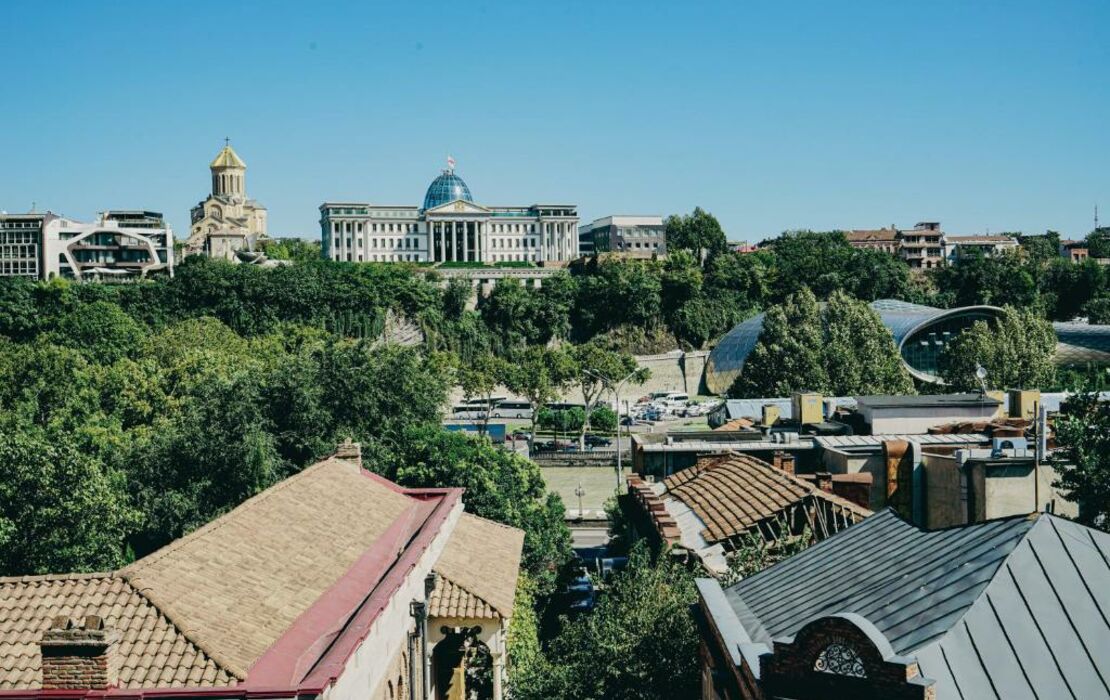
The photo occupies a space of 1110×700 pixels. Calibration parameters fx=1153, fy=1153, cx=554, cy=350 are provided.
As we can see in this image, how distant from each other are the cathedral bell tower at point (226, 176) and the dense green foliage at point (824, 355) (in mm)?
101586

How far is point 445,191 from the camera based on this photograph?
145m

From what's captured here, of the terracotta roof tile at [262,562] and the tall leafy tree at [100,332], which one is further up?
the tall leafy tree at [100,332]

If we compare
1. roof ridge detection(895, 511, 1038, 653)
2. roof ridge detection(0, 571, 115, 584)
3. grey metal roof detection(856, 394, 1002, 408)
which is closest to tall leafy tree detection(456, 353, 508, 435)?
grey metal roof detection(856, 394, 1002, 408)

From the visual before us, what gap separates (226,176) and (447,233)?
3169cm

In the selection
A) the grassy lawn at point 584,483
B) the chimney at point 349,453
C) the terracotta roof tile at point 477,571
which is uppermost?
the chimney at point 349,453

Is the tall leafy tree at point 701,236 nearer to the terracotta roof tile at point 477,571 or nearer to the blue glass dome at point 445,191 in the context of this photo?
the blue glass dome at point 445,191

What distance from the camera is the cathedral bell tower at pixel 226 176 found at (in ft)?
488

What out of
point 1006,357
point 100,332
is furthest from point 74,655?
point 100,332

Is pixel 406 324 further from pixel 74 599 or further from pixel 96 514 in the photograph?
pixel 74 599

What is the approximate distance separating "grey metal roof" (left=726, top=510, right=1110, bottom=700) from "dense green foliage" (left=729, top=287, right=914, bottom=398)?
1734 inches

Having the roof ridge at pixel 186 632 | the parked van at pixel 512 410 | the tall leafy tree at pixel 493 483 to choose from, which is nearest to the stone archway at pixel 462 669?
the tall leafy tree at pixel 493 483

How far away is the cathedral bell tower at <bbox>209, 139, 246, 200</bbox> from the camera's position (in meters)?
149

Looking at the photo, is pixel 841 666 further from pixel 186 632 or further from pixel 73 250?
pixel 73 250

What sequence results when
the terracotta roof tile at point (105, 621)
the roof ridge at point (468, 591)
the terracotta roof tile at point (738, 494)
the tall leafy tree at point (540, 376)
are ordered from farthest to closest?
the tall leafy tree at point (540, 376) < the terracotta roof tile at point (738, 494) < the roof ridge at point (468, 591) < the terracotta roof tile at point (105, 621)
